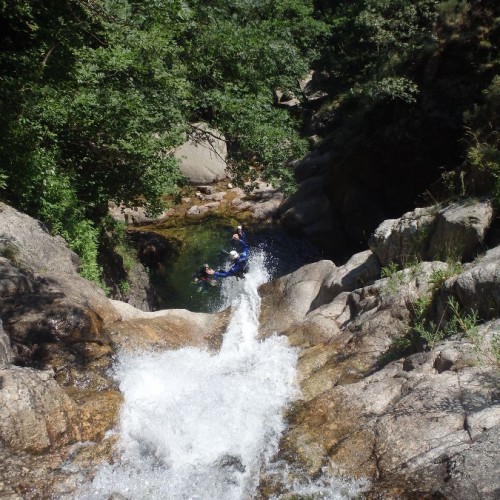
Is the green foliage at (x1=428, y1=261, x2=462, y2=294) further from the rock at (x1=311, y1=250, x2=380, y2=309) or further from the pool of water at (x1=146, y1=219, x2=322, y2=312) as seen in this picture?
the pool of water at (x1=146, y1=219, x2=322, y2=312)

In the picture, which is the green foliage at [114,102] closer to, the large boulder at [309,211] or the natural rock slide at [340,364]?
the natural rock slide at [340,364]

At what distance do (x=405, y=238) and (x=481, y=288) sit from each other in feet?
11.8

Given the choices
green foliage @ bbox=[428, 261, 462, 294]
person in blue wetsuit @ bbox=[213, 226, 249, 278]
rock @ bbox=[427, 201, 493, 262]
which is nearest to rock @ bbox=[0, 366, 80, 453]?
green foliage @ bbox=[428, 261, 462, 294]

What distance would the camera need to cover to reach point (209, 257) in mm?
18609

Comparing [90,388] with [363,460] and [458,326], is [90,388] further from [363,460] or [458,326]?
[458,326]

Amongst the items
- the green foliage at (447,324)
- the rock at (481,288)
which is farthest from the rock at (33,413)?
the rock at (481,288)

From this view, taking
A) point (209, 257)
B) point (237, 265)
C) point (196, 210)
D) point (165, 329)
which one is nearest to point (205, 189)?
point (196, 210)

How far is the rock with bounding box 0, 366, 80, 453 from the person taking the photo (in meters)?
5.95

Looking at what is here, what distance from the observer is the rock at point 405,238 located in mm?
10531

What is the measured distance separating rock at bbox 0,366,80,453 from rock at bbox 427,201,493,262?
6498mm

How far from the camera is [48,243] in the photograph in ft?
33.8

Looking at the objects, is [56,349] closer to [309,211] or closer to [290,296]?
[290,296]

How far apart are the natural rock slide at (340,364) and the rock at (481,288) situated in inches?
0.7

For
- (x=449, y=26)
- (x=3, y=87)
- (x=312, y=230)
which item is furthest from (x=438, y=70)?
(x=3, y=87)
